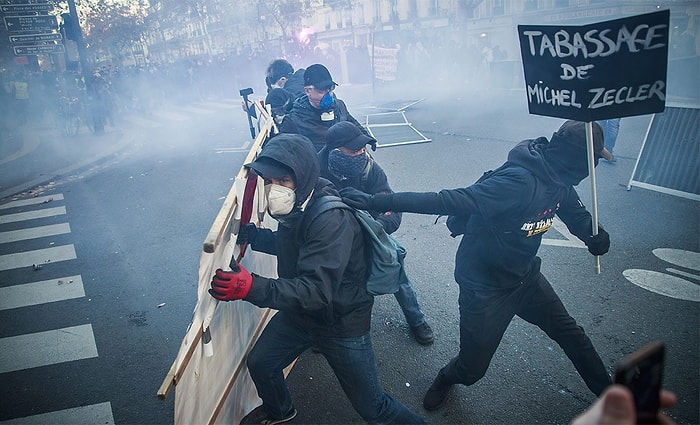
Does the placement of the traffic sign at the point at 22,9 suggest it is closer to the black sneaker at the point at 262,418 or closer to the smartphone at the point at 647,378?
the black sneaker at the point at 262,418

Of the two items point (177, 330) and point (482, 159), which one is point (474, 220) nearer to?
point (177, 330)

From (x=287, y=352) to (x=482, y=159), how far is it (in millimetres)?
7151

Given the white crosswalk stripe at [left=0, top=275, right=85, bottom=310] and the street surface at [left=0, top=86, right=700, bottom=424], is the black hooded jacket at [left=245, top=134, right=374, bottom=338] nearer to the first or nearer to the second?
the street surface at [left=0, top=86, right=700, bottom=424]

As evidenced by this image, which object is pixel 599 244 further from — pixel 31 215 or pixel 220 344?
pixel 31 215

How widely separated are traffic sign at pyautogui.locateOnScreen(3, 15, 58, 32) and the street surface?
6903 millimetres

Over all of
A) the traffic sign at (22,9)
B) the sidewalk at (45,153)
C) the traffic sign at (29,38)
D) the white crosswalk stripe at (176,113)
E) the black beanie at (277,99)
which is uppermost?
the traffic sign at (22,9)

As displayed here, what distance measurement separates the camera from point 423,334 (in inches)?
150

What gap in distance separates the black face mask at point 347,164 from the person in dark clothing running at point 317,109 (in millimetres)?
1281

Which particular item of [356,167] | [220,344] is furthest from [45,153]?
[220,344]

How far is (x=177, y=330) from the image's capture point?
425cm

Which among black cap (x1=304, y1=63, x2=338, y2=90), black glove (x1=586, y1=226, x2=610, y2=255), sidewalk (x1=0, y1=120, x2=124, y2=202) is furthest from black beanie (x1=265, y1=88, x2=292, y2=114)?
sidewalk (x1=0, y1=120, x2=124, y2=202)

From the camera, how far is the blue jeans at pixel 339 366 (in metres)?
2.53

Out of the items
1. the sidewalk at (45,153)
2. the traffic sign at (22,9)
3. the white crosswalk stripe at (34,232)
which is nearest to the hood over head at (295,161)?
the white crosswalk stripe at (34,232)

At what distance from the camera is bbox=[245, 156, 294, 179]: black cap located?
2.39 metres
